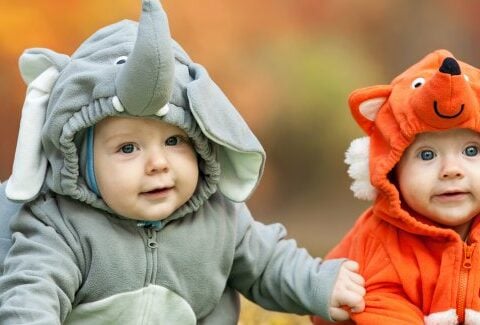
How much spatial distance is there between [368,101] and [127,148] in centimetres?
50

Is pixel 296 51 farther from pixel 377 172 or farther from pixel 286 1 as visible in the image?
pixel 377 172

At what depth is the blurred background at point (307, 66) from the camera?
3.38m

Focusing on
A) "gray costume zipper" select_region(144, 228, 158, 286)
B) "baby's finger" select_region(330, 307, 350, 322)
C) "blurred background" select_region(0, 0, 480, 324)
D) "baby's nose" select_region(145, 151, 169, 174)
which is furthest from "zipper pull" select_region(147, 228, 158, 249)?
"blurred background" select_region(0, 0, 480, 324)

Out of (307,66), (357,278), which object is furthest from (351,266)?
(307,66)

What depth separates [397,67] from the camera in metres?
3.49

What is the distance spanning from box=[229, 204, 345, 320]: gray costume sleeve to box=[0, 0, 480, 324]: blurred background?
1.34m

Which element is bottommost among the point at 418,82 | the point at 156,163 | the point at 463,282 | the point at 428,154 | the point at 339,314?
the point at 339,314

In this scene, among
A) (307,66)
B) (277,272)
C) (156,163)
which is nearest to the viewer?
(156,163)

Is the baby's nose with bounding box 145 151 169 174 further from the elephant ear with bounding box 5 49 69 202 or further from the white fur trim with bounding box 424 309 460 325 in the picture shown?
the white fur trim with bounding box 424 309 460 325

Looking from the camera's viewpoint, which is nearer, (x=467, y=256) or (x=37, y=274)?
(x=37, y=274)

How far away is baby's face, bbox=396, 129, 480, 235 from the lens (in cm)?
188

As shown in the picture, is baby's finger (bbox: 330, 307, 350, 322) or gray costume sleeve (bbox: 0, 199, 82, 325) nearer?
gray costume sleeve (bbox: 0, 199, 82, 325)

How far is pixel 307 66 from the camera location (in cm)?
342

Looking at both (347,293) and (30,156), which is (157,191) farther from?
(347,293)
